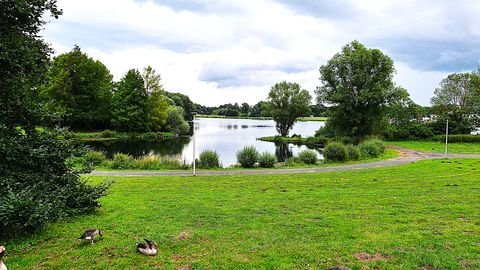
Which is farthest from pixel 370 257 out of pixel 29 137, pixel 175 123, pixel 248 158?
pixel 175 123

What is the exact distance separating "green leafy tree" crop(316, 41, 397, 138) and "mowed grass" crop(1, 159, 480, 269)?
36.1 meters

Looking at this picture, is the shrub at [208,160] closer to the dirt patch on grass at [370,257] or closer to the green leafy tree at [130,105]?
the dirt patch on grass at [370,257]

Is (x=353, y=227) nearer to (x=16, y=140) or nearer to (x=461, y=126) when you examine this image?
(x=16, y=140)

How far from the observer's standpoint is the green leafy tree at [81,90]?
209 feet

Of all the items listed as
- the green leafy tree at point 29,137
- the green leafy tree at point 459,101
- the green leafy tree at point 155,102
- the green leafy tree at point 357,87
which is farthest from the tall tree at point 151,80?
the green leafy tree at point 29,137

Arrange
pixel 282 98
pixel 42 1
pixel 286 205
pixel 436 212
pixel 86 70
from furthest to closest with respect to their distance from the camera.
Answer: pixel 282 98, pixel 86 70, pixel 286 205, pixel 436 212, pixel 42 1

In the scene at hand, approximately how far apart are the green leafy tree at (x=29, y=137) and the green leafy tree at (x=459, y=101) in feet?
208

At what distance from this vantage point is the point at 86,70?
225ft

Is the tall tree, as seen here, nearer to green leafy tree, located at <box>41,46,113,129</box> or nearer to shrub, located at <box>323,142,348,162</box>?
green leafy tree, located at <box>41,46,113,129</box>

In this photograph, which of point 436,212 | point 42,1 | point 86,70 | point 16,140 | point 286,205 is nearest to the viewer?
point 16,140

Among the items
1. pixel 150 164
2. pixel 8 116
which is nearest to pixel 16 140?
pixel 8 116

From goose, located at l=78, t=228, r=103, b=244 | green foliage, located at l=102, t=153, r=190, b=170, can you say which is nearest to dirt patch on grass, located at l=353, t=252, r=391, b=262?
goose, located at l=78, t=228, r=103, b=244

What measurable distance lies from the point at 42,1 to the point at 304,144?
5693 centimetres

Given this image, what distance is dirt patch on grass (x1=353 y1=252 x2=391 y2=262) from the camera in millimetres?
6590
